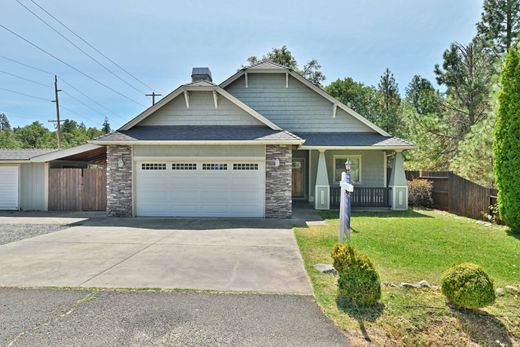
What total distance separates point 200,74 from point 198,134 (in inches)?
161

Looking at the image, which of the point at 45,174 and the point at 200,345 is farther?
the point at 45,174

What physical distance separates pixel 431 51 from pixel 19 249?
2274cm

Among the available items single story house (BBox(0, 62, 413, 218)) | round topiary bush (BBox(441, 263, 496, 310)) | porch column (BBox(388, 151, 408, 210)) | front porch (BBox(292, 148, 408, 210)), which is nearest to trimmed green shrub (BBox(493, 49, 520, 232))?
single story house (BBox(0, 62, 413, 218))

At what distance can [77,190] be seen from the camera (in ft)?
45.4

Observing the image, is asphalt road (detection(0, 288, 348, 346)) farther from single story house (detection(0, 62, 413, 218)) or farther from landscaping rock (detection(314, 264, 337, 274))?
single story house (detection(0, 62, 413, 218))

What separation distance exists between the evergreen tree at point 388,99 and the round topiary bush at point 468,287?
1133 inches

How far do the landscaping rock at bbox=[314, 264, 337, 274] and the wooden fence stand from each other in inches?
334

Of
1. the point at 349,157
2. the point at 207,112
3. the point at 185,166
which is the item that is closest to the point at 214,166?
the point at 185,166

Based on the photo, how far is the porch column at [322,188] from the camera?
13602 mm

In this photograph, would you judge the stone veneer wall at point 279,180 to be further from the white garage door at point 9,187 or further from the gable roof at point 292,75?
the white garage door at point 9,187

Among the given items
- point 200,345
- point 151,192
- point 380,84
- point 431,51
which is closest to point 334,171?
point 151,192

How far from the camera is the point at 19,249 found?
23.8ft

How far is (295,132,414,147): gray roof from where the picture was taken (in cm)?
1355

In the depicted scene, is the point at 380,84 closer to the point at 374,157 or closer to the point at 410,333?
the point at 374,157
